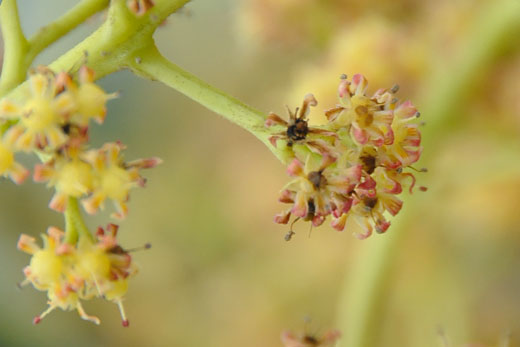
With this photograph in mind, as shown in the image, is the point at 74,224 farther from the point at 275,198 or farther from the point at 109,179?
the point at 275,198

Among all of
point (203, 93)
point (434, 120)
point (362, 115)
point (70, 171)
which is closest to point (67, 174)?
point (70, 171)

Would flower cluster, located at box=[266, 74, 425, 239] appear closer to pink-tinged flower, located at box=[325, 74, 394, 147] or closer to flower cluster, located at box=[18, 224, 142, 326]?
pink-tinged flower, located at box=[325, 74, 394, 147]

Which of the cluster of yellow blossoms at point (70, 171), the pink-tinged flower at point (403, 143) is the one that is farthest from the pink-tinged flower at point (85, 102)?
the pink-tinged flower at point (403, 143)

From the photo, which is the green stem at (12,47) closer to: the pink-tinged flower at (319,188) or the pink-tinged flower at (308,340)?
the pink-tinged flower at (319,188)

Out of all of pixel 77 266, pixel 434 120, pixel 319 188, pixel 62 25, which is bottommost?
pixel 77 266

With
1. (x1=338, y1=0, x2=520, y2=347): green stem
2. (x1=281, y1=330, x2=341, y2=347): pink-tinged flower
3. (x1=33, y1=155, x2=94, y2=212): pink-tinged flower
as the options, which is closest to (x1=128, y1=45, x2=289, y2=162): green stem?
(x1=33, y1=155, x2=94, y2=212): pink-tinged flower

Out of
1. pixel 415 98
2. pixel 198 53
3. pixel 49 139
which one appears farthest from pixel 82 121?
pixel 198 53
